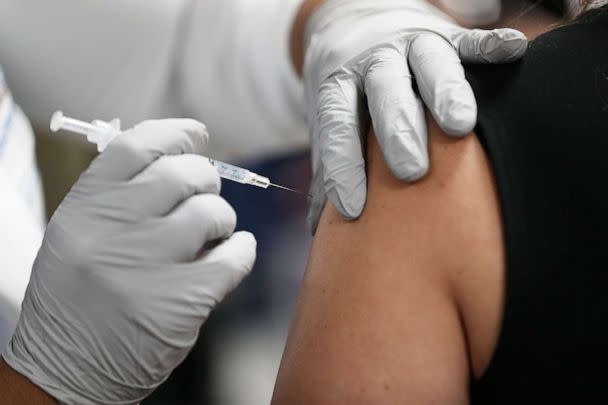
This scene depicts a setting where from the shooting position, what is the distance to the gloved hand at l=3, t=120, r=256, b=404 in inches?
33.7

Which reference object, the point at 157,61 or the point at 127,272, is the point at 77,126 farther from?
the point at 157,61

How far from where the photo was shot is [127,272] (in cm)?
86

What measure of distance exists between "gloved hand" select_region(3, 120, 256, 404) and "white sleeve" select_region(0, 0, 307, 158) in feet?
2.64

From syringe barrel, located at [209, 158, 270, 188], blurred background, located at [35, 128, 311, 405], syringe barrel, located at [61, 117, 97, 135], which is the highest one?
syringe barrel, located at [61, 117, 97, 135]

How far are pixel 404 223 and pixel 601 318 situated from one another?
0.74ft

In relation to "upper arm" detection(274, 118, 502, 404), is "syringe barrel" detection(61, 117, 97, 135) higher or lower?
higher

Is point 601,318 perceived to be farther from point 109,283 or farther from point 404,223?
point 109,283

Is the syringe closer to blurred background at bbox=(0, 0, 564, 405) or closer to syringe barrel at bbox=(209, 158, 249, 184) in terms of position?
syringe barrel at bbox=(209, 158, 249, 184)

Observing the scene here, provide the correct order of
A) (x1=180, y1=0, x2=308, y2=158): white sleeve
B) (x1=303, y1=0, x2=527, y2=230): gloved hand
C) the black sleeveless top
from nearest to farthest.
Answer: the black sleeveless top < (x1=303, y1=0, x2=527, y2=230): gloved hand < (x1=180, y1=0, x2=308, y2=158): white sleeve

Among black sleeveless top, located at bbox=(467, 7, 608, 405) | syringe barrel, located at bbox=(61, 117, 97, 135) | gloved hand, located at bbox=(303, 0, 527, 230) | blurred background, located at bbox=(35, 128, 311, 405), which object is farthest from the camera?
blurred background, located at bbox=(35, 128, 311, 405)

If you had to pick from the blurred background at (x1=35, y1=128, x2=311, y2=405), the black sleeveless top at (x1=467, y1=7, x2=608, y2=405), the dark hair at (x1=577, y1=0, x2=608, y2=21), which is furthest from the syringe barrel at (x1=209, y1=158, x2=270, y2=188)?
the blurred background at (x1=35, y1=128, x2=311, y2=405)

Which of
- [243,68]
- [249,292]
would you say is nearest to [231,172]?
[243,68]

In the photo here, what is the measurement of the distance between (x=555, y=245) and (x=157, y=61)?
4.19 feet

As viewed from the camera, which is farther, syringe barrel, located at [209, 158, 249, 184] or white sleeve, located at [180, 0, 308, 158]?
white sleeve, located at [180, 0, 308, 158]
